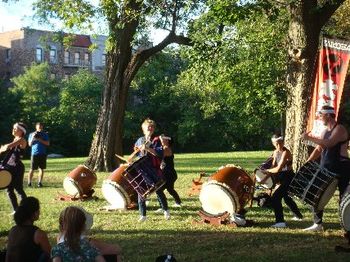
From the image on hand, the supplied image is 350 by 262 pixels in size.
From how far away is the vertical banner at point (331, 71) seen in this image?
11.6 metres

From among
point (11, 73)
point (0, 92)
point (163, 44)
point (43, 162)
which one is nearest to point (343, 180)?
point (43, 162)

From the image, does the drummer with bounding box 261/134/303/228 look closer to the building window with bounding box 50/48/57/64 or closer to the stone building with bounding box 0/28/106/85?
the stone building with bounding box 0/28/106/85

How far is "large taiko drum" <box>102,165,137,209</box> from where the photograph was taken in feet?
Answer: 36.0

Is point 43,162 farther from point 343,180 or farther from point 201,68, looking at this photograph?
point 343,180

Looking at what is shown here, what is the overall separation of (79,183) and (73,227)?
319 inches

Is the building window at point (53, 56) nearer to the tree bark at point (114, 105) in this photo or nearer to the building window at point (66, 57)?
the building window at point (66, 57)

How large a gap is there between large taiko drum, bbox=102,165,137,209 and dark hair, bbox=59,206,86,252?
20.1ft

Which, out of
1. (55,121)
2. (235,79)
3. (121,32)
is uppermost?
(121,32)

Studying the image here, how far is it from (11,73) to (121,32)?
4414 centimetres

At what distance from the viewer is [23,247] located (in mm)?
5250

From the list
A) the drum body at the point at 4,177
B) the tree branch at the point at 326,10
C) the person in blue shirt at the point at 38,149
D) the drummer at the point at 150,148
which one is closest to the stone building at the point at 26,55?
the person in blue shirt at the point at 38,149

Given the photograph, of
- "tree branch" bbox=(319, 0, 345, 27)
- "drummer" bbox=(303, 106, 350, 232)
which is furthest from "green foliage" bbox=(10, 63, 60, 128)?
"drummer" bbox=(303, 106, 350, 232)

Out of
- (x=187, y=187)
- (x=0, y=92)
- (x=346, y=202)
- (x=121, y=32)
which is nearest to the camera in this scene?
(x=346, y=202)

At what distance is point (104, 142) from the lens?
2091 centimetres
